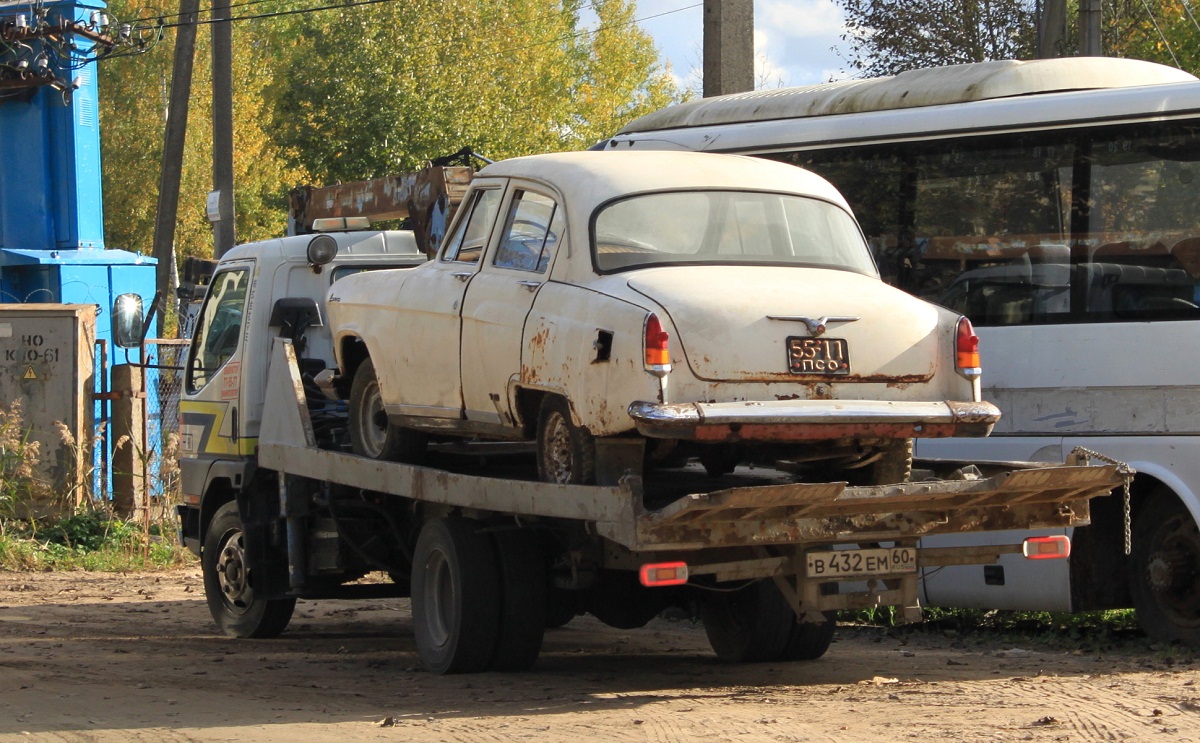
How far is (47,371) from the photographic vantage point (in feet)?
51.3

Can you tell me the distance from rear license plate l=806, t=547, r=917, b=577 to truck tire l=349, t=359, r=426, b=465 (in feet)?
8.59

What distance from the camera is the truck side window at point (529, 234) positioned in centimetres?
779

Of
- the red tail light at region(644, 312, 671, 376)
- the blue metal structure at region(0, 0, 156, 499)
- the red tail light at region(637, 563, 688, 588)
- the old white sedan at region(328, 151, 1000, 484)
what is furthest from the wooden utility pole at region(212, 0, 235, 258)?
the red tail light at region(644, 312, 671, 376)

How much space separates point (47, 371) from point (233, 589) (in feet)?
19.1

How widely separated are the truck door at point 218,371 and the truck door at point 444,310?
240 cm

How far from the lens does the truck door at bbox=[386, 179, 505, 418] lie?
8156 mm

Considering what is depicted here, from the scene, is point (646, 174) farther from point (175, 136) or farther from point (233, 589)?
point (175, 136)

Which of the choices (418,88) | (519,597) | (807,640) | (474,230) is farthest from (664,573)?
(418,88)

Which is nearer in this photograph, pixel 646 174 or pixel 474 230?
pixel 646 174

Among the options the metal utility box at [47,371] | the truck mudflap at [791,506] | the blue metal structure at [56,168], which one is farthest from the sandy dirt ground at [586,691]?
the blue metal structure at [56,168]

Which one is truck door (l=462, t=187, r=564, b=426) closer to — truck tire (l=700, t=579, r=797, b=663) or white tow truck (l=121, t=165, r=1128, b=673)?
white tow truck (l=121, t=165, r=1128, b=673)

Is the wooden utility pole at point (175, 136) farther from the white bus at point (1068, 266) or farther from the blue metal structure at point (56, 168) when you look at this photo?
the white bus at point (1068, 266)

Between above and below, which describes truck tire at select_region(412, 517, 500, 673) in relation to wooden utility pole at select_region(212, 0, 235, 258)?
below

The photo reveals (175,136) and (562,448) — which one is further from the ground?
(175,136)
